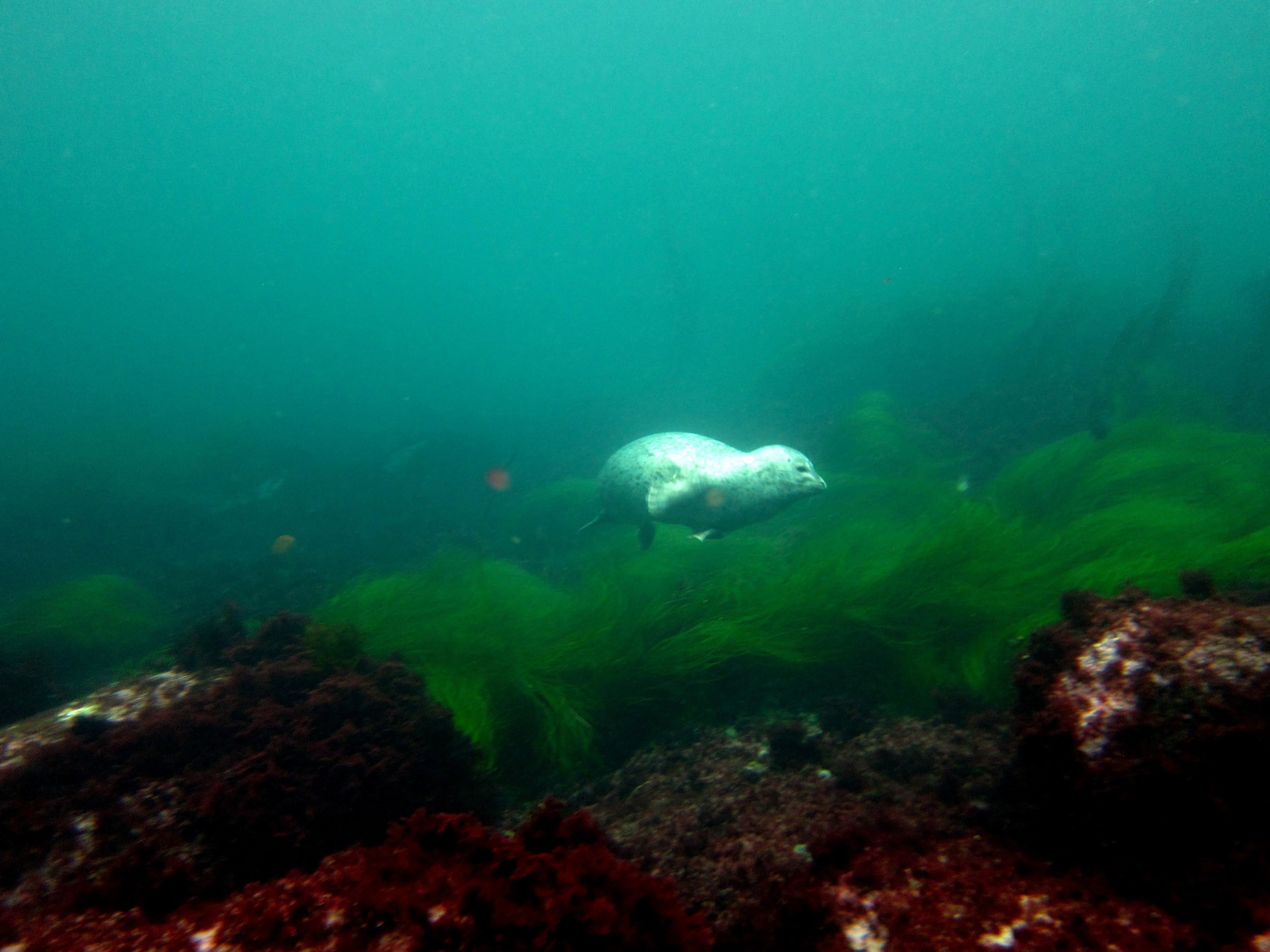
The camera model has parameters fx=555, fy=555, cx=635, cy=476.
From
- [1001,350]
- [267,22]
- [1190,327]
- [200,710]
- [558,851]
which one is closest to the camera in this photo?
[558,851]

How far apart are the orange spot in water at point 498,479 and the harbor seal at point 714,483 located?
8482 mm

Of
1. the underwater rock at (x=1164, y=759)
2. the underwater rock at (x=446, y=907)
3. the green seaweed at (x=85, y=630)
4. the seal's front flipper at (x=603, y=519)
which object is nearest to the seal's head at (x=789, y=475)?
the seal's front flipper at (x=603, y=519)

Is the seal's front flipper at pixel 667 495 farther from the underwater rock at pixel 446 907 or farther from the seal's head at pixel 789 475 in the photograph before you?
the underwater rock at pixel 446 907

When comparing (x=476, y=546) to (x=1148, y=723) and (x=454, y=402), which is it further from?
(x=454, y=402)

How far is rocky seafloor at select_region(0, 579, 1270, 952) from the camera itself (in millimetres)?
1374

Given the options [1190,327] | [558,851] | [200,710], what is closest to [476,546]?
[200,710]

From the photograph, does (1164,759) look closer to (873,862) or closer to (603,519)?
(873,862)

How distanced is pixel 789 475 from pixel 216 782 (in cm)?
512

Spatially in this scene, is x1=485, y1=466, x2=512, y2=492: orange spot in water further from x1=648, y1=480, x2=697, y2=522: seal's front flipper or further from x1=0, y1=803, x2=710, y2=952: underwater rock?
x1=0, y1=803, x2=710, y2=952: underwater rock

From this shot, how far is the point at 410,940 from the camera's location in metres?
1.29

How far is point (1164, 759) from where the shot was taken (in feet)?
5.28

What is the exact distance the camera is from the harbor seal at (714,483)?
19.5 ft

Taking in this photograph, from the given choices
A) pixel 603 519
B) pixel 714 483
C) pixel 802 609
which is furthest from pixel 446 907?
pixel 603 519

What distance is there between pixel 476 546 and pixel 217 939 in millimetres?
8793
